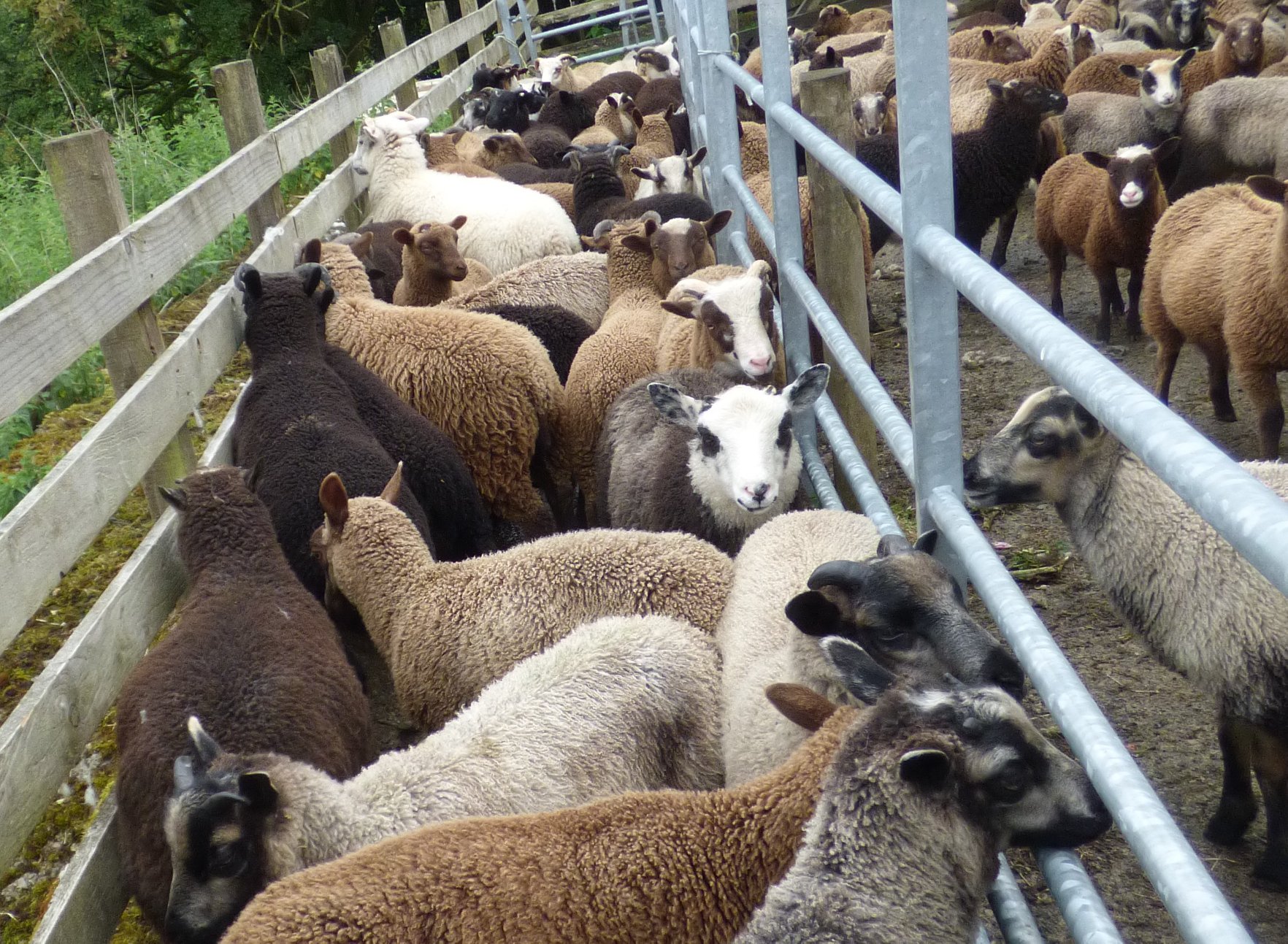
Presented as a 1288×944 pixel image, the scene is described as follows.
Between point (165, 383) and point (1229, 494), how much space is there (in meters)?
3.29

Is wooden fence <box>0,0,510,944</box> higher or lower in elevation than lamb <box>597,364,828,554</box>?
higher

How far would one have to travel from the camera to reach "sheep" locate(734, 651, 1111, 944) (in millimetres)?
1939

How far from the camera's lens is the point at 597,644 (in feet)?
9.46

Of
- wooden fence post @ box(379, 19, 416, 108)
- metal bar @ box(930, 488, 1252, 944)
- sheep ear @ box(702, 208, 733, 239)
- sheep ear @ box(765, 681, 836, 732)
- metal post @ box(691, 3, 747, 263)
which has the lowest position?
sheep ear @ box(765, 681, 836, 732)

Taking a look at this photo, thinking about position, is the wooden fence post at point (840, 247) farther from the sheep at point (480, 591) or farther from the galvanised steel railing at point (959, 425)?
the sheep at point (480, 591)

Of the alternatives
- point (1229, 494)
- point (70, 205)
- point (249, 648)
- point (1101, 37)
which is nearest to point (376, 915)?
point (249, 648)

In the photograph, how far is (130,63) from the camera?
2008 centimetres

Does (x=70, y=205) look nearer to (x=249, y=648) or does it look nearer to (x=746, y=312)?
(x=249, y=648)

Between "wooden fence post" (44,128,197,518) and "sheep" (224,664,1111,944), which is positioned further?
"wooden fence post" (44,128,197,518)

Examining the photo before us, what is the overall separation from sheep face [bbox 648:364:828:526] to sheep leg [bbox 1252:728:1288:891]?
1499 millimetres

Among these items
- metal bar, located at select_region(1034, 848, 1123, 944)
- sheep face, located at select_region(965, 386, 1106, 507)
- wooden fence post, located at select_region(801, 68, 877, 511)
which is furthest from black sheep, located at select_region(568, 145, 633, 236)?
metal bar, located at select_region(1034, 848, 1123, 944)

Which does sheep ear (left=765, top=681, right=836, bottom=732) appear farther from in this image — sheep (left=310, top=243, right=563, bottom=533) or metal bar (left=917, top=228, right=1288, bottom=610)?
sheep (left=310, top=243, right=563, bottom=533)

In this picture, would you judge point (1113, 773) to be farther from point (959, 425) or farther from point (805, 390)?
point (805, 390)

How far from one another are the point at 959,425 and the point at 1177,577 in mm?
1014
